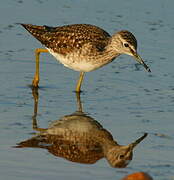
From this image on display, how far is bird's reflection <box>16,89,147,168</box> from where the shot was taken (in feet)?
34.5

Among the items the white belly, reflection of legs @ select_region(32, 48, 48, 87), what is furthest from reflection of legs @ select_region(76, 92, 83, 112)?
reflection of legs @ select_region(32, 48, 48, 87)

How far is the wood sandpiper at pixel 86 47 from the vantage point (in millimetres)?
13531

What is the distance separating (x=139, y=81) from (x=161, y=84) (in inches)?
17.8

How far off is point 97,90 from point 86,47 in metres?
0.80

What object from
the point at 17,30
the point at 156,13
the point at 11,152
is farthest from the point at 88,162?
the point at 156,13

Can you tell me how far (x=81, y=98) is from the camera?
13344mm

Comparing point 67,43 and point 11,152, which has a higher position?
point 67,43

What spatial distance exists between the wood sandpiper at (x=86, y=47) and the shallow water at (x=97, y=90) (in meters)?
0.43

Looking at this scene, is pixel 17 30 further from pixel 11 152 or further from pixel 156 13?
pixel 11 152

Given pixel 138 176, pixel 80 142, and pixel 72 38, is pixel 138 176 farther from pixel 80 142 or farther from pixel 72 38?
pixel 72 38

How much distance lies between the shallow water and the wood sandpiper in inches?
17.0

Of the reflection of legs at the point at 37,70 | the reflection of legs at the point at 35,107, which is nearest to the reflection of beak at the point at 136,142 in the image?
the reflection of legs at the point at 35,107

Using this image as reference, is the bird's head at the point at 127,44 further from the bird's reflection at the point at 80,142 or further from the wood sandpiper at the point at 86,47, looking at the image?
the bird's reflection at the point at 80,142

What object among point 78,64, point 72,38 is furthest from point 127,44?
point 72,38
